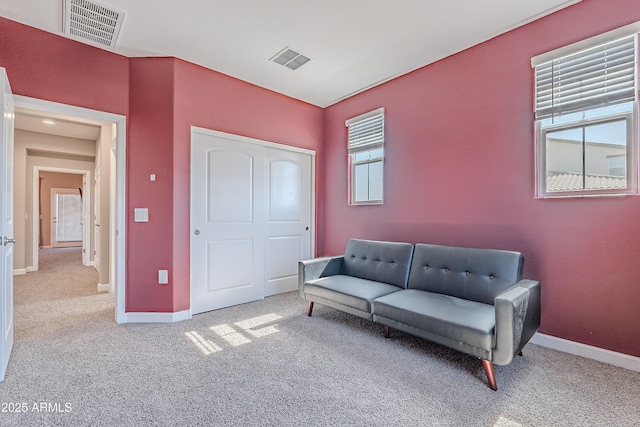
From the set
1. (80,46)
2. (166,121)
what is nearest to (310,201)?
(166,121)

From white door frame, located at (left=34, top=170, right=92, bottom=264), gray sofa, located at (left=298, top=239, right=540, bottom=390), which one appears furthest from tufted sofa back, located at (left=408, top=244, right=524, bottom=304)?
white door frame, located at (left=34, top=170, right=92, bottom=264)

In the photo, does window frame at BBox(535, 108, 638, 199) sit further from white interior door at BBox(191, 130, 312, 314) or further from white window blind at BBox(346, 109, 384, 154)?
white interior door at BBox(191, 130, 312, 314)

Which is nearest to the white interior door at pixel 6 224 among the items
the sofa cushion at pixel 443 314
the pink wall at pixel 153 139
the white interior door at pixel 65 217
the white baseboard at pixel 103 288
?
the pink wall at pixel 153 139

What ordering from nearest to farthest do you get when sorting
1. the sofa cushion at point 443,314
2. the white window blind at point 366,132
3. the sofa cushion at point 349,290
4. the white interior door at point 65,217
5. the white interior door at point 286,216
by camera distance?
the sofa cushion at point 443,314 < the sofa cushion at point 349,290 < the white window blind at point 366,132 < the white interior door at point 286,216 < the white interior door at point 65,217


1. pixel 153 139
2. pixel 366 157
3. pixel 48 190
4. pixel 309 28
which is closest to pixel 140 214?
pixel 153 139

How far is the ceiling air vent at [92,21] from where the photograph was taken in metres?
2.29

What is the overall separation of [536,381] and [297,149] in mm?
3550

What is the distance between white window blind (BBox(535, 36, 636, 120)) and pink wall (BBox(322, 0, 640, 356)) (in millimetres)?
115

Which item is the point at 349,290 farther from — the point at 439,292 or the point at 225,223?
the point at 225,223

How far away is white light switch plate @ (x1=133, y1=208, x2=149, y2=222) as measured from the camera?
9.81 feet

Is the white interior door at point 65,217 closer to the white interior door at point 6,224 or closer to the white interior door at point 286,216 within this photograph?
the white interior door at point 6,224

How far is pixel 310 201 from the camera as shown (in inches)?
174

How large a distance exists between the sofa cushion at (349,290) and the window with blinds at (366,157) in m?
1.19

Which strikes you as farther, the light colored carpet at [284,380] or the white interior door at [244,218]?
the white interior door at [244,218]
